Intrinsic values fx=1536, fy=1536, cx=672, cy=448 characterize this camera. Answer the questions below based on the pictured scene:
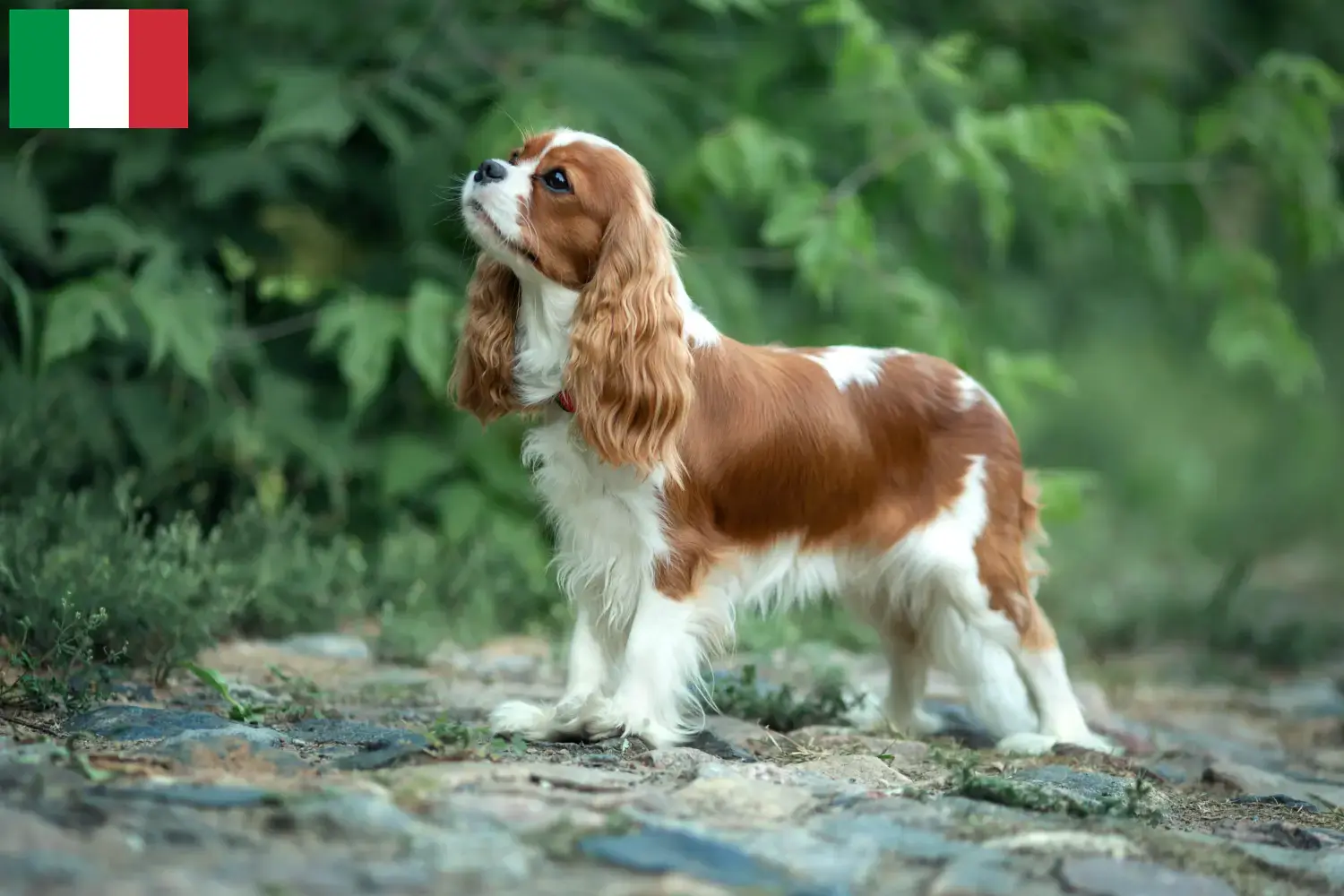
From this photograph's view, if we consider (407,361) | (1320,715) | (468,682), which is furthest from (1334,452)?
(468,682)

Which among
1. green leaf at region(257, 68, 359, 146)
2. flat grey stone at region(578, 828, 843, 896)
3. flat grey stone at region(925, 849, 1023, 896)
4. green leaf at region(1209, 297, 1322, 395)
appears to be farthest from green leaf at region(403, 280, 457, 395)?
green leaf at region(1209, 297, 1322, 395)

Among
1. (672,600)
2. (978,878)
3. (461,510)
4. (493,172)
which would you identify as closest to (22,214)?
(461,510)

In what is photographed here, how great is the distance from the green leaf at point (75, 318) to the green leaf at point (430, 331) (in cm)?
107

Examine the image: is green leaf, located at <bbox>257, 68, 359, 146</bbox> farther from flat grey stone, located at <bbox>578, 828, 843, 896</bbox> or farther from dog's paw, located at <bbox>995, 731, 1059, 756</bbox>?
flat grey stone, located at <bbox>578, 828, 843, 896</bbox>

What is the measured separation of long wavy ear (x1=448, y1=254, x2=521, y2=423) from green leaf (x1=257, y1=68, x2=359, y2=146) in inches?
71.6

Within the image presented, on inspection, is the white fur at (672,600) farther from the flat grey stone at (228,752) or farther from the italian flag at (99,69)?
the italian flag at (99,69)

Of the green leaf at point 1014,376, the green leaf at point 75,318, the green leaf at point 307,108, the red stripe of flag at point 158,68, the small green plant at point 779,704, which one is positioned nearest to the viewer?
the small green plant at point 779,704

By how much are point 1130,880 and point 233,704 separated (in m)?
2.43

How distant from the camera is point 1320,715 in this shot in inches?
247

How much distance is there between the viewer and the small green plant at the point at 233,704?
13.5ft

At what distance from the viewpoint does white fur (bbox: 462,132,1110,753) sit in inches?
159

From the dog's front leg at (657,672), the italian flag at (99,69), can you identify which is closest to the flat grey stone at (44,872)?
the dog's front leg at (657,672)

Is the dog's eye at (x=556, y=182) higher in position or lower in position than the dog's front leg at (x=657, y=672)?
higher

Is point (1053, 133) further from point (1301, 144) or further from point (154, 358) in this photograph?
point (154, 358)
